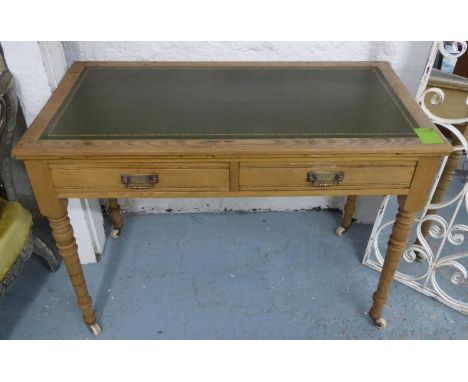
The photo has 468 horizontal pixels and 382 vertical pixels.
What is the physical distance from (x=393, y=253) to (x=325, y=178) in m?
0.55

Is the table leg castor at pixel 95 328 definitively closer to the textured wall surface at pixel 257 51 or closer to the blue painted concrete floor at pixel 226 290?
the blue painted concrete floor at pixel 226 290

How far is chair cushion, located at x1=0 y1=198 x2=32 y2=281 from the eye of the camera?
6.02 feet

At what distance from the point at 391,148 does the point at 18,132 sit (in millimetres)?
1820

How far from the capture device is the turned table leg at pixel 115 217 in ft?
8.34

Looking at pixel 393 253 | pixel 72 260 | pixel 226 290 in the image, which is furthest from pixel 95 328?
pixel 393 253

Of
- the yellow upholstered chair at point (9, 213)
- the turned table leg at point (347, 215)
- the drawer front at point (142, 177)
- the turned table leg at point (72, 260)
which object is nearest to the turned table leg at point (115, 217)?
the yellow upholstered chair at point (9, 213)

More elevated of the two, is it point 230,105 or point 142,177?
point 230,105

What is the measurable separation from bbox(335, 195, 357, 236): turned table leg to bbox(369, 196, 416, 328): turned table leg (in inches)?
23.2

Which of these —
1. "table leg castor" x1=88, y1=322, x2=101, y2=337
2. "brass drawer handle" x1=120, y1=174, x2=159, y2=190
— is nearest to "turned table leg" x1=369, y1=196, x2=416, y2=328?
"brass drawer handle" x1=120, y1=174, x2=159, y2=190

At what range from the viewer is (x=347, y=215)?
2.60 meters

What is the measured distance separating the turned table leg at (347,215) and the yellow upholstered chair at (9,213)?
168 centimetres

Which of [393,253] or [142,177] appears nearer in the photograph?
[142,177]

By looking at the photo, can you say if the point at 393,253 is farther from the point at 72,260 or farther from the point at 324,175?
the point at 72,260

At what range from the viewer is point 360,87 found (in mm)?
1929
